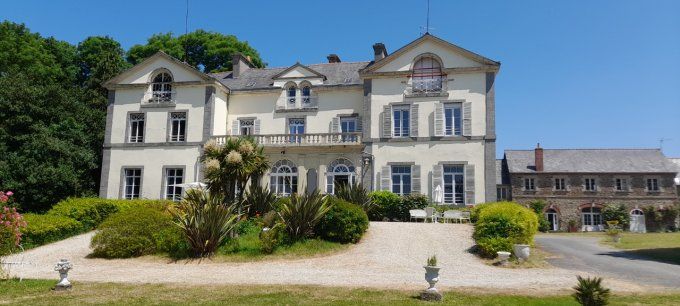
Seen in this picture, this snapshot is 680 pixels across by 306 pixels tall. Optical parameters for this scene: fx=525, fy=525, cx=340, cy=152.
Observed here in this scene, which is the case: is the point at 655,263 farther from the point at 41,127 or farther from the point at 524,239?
the point at 41,127

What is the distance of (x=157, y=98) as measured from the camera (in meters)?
28.2

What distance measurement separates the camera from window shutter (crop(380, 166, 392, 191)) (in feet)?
82.3

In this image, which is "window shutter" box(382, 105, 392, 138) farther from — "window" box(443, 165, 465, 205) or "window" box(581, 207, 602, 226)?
"window" box(581, 207, 602, 226)

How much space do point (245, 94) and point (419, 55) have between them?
974cm

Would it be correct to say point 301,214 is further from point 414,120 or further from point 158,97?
point 158,97

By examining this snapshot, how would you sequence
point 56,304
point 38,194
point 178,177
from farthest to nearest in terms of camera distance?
point 178,177 < point 38,194 < point 56,304

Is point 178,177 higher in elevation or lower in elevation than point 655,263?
higher

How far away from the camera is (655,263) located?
1385 cm

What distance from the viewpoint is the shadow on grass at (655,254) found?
14.7 metres

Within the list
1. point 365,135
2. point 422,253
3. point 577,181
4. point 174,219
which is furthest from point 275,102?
point 577,181

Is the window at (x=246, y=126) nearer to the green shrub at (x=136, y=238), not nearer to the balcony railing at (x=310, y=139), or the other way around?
the balcony railing at (x=310, y=139)

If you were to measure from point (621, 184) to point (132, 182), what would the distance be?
35510mm

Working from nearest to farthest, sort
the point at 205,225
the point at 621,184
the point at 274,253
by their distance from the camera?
the point at 205,225 < the point at 274,253 < the point at 621,184

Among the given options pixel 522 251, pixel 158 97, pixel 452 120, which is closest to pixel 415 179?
pixel 452 120
